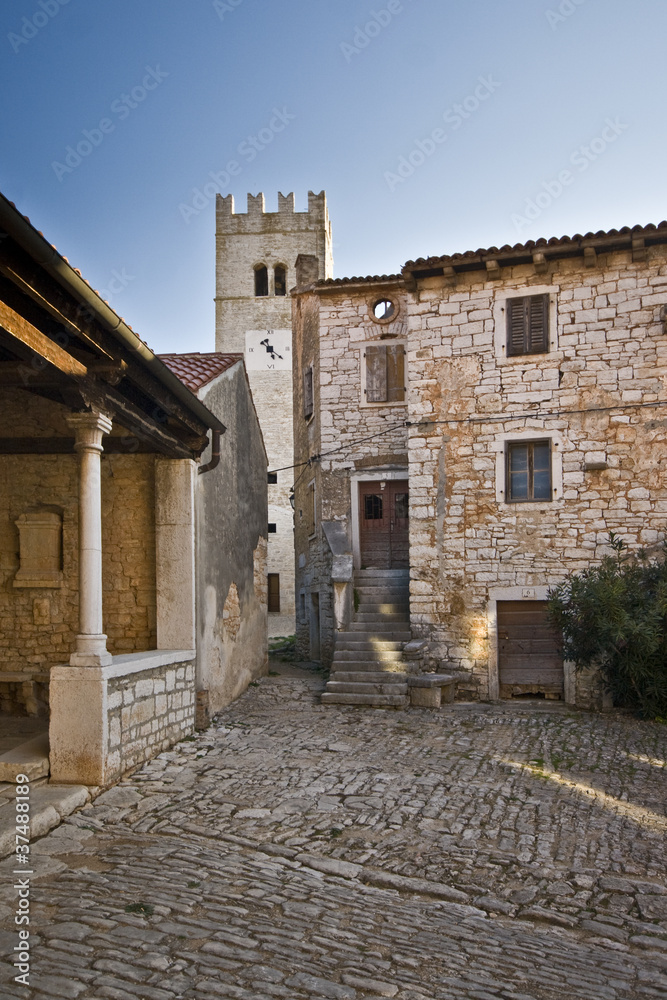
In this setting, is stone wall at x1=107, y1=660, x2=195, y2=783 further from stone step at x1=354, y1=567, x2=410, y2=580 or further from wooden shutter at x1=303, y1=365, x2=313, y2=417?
wooden shutter at x1=303, y1=365, x2=313, y2=417

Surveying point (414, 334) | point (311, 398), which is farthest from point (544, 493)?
point (311, 398)

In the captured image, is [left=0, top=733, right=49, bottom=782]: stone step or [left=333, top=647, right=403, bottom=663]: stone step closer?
[left=0, top=733, right=49, bottom=782]: stone step

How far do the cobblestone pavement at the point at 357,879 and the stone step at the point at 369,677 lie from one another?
304 centimetres

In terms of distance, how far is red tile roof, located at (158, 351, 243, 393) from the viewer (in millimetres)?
9305

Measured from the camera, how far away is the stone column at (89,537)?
6.54 m

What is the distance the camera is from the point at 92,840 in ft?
17.6

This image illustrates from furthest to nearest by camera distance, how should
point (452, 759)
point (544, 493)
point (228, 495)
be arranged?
point (544, 493), point (228, 495), point (452, 759)

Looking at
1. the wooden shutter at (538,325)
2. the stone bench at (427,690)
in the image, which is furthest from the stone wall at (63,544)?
the wooden shutter at (538,325)

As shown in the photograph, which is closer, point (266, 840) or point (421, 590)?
point (266, 840)

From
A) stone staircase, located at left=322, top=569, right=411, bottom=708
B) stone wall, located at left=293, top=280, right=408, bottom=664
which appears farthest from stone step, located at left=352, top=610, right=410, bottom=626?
stone wall, located at left=293, top=280, right=408, bottom=664

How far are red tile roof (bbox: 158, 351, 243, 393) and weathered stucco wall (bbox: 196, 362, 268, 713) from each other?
0.41ft

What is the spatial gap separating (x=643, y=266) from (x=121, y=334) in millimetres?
8675

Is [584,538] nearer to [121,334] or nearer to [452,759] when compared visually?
[452,759]

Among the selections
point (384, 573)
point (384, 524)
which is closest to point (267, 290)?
point (384, 524)
